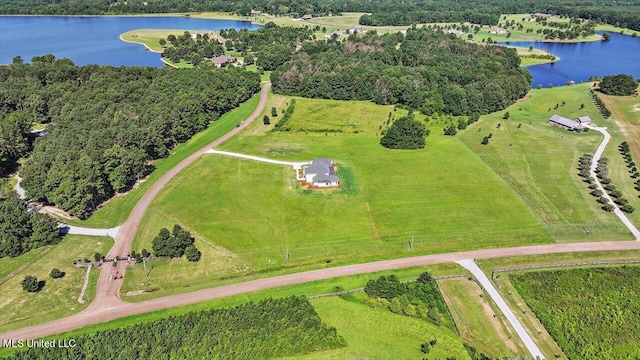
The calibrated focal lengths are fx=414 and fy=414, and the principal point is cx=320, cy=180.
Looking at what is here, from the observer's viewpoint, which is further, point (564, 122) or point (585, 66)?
point (585, 66)

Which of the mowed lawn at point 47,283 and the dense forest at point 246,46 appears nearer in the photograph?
the mowed lawn at point 47,283

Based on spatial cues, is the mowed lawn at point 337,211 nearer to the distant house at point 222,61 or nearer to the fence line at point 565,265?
the fence line at point 565,265

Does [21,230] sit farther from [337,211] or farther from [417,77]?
[417,77]

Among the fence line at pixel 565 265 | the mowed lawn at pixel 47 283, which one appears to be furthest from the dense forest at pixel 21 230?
the fence line at pixel 565 265

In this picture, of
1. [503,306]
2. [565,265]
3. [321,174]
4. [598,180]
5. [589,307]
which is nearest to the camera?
[503,306]

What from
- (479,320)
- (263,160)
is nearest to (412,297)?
(479,320)

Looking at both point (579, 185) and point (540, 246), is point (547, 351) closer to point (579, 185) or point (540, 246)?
point (540, 246)

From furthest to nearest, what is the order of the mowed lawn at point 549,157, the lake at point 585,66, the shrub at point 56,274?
1. the lake at point 585,66
2. the mowed lawn at point 549,157
3. the shrub at point 56,274

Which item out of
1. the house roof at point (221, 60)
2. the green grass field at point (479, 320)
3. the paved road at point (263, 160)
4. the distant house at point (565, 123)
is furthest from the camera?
the house roof at point (221, 60)
